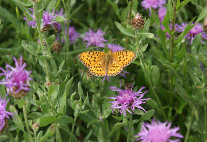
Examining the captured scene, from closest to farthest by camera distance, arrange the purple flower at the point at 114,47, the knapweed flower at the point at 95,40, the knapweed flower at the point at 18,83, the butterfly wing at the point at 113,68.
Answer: the knapweed flower at the point at 18,83
the butterfly wing at the point at 113,68
the purple flower at the point at 114,47
the knapweed flower at the point at 95,40

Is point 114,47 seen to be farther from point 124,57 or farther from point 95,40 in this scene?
point 124,57

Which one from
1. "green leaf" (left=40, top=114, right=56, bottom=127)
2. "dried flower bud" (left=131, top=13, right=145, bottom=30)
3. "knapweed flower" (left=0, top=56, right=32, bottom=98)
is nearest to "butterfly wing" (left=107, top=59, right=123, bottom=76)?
"dried flower bud" (left=131, top=13, right=145, bottom=30)

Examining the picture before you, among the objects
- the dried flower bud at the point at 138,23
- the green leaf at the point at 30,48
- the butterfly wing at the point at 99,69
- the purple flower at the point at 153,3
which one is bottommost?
the butterfly wing at the point at 99,69

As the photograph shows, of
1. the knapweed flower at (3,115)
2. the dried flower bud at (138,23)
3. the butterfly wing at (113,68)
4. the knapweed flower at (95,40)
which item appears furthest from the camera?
the knapweed flower at (95,40)

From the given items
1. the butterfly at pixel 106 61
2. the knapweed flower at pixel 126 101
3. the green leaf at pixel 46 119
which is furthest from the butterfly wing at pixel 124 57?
the green leaf at pixel 46 119

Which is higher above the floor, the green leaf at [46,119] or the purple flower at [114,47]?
the purple flower at [114,47]

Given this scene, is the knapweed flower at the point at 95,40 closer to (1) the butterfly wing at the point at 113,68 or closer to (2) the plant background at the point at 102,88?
(2) the plant background at the point at 102,88

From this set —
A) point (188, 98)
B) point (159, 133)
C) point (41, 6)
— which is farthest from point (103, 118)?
point (41, 6)
